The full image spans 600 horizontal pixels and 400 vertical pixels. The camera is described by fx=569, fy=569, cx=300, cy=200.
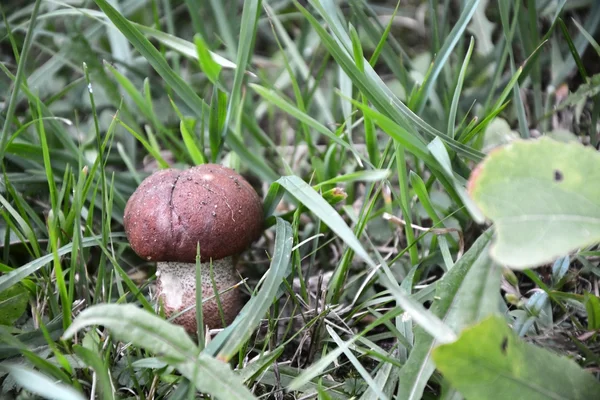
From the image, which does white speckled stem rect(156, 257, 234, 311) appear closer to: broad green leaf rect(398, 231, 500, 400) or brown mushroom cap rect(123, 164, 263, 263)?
brown mushroom cap rect(123, 164, 263, 263)

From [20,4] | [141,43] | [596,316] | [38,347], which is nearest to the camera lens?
[596,316]

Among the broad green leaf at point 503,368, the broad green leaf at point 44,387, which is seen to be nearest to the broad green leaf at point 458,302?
the broad green leaf at point 503,368

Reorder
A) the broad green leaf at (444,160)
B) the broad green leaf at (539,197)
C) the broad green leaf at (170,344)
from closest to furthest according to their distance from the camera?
the broad green leaf at (539,197), the broad green leaf at (170,344), the broad green leaf at (444,160)

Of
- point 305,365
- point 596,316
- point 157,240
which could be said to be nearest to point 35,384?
point 157,240

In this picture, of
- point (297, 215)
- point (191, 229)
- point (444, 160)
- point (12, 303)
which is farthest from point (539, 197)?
point (12, 303)

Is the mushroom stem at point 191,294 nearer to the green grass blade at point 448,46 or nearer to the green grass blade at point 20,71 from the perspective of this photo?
the green grass blade at point 20,71

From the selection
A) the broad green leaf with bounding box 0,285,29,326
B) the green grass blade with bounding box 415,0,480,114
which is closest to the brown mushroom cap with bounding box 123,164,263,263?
the broad green leaf with bounding box 0,285,29,326

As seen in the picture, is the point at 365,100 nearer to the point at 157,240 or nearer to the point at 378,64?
the point at 157,240

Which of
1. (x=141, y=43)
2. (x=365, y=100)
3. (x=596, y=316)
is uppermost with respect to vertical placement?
(x=141, y=43)
